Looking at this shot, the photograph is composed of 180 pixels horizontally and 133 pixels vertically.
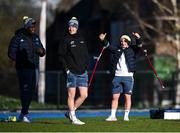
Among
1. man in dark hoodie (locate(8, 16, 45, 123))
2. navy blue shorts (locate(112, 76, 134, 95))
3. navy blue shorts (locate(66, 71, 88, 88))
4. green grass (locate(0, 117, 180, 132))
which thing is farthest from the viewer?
navy blue shorts (locate(112, 76, 134, 95))

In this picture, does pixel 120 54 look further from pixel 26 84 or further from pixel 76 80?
pixel 26 84

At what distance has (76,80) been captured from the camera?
11992 mm

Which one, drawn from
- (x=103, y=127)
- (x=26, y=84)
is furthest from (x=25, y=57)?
(x=103, y=127)

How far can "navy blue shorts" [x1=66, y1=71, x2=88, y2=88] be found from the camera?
39.2 ft

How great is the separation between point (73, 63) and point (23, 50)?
1.37m

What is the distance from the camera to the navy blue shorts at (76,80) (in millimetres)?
11953

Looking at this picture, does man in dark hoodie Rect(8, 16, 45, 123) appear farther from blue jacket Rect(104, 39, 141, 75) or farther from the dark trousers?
blue jacket Rect(104, 39, 141, 75)

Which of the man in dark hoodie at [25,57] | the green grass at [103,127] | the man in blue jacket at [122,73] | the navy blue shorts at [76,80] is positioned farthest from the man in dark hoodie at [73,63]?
the man in dark hoodie at [25,57]

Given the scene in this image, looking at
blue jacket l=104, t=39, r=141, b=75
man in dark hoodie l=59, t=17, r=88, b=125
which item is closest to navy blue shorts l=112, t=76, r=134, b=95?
blue jacket l=104, t=39, r=141, b=75

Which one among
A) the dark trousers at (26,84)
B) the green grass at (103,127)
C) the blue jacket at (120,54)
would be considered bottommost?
the green grass at (103,127)

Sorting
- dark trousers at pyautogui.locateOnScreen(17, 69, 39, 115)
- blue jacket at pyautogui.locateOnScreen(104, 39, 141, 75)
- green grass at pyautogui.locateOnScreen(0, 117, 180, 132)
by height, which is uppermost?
blue jacket at pyautogui.locateOnScreen(104, 39, 141, 75)

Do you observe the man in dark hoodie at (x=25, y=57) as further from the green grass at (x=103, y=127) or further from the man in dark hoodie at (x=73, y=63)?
the green grass at (x=103, y=127)

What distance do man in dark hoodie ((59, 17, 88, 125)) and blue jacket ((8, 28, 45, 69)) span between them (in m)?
1.10

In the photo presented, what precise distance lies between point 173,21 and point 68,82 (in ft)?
77.9
